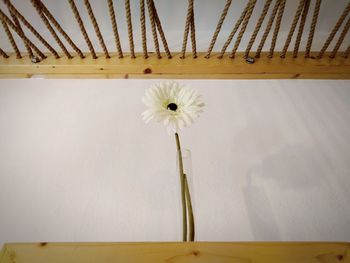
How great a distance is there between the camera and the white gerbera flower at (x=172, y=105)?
0.73m

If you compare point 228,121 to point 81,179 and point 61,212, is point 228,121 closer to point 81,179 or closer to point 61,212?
point 81,179

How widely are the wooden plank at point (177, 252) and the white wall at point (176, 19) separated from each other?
4.36 feet

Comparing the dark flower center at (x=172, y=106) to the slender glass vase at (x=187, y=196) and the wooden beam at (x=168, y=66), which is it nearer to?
the slender glass vase at (x=187, y=196)

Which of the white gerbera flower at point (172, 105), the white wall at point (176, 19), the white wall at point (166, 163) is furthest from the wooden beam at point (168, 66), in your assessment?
the white gerbera flower at point (172, 105)

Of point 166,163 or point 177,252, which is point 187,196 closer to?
point 177,252

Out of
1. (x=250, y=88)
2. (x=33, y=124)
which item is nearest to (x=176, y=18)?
(x=250, y=88)

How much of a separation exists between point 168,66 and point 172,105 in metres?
0.55

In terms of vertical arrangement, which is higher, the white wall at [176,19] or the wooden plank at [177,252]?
the white wall at [176,19]

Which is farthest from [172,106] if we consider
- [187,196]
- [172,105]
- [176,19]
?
[176,19]

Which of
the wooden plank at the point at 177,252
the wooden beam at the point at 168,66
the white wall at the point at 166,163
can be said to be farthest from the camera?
the wooden beam at the point at 168,66

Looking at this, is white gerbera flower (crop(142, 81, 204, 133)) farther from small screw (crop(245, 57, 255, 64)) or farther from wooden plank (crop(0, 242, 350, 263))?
small screw (crop(245, 57, 255, 64))

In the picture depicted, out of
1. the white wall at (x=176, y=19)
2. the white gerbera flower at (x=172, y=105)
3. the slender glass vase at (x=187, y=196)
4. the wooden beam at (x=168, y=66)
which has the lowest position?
the slender glass vase at (x=187, y=196)

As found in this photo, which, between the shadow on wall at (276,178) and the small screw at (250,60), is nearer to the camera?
the shadow on wall at (276,178)

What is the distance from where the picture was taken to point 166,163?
1129mm
